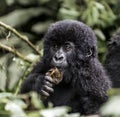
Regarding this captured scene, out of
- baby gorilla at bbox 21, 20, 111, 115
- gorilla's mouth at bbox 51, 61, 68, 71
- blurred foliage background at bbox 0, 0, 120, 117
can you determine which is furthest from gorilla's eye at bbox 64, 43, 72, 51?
blurred foliage background at bbox 0, 0, 120, 117

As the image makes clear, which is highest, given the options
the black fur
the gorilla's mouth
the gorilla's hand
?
the black fur

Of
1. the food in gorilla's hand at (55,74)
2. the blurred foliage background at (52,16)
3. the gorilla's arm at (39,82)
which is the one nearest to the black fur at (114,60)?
the gorilla's arm at (39,82)

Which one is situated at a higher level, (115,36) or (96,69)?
(115,36)

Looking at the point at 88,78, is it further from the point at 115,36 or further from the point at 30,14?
the point at 30,14

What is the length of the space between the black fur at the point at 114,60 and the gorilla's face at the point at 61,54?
1.04 m

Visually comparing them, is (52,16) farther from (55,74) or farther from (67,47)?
(55,74)

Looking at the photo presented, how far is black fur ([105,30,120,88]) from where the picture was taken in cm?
505

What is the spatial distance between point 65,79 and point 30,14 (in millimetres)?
3411

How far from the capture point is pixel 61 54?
13.2 ft

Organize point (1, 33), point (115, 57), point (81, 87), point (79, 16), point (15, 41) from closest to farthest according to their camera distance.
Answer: point (81, 87), point (1, 33), point (115, 57), point (15, 41), point (79, 16)

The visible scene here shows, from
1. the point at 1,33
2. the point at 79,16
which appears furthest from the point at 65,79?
the point at 79,16

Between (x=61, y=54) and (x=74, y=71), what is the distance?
0.21m

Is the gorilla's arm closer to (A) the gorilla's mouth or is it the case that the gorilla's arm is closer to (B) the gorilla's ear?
(A) the gorilla's mouth

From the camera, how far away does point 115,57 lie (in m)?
5.12
